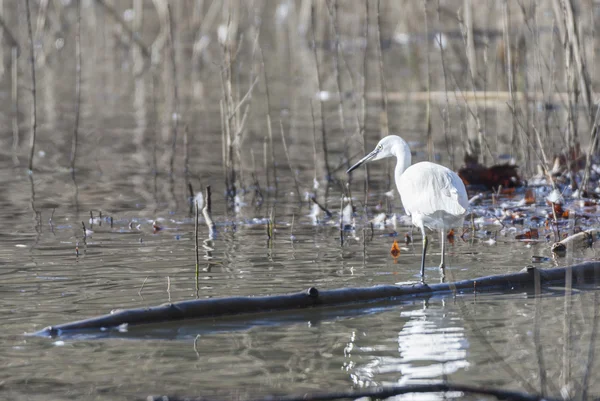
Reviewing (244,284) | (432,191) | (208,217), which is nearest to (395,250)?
(432,191)

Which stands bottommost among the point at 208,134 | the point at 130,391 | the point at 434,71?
the point at 130,391

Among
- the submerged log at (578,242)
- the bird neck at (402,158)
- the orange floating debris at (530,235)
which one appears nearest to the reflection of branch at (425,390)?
the submerged log at (578,242)

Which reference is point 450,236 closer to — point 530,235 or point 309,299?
point 530,235

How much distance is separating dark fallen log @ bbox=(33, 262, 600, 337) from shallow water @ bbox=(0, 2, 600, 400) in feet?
0.23

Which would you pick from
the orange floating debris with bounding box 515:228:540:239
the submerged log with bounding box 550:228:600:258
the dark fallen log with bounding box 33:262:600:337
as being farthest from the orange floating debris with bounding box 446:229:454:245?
the dark fallen log with bounding box 33:262:600:337

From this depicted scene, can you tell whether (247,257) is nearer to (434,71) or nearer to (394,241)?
(394,241)

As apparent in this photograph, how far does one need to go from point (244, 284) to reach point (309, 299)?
3.81 feet

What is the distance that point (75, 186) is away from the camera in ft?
38.2

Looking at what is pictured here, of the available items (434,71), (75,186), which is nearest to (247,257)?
(75,186)

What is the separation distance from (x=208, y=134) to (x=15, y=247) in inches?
303

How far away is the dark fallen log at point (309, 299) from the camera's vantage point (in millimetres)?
5414

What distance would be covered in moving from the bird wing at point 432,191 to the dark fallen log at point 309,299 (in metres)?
0.85

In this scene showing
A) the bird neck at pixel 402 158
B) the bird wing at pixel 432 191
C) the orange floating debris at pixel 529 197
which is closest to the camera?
the bird wing at pixel 432 191

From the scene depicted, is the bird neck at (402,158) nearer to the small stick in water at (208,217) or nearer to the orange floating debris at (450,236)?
the orange floating debris at (450,236)
